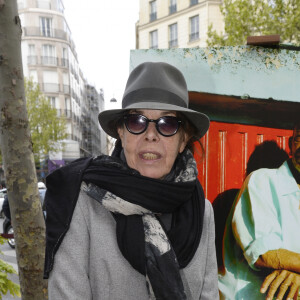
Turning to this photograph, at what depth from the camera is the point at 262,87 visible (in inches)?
81.5

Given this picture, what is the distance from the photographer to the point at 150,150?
144 centimetres

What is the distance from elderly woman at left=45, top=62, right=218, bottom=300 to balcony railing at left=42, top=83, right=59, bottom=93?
3371cm

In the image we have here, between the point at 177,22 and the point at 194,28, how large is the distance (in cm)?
155

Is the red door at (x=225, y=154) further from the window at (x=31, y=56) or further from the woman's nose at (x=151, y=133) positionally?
the window at (x=31, y=56)

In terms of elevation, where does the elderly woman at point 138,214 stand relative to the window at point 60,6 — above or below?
below

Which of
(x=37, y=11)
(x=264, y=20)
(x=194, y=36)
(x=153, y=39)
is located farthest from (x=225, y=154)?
(x=37, y=11)

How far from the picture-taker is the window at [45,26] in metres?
34.8

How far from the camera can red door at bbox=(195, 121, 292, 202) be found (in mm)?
2100

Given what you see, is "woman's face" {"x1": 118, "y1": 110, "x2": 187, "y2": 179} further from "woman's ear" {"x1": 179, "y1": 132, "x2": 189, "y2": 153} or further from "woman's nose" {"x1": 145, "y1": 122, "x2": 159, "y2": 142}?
"woman's ear" {"x1": 179, "y1": 132, "x2": 189, "y2": 153}

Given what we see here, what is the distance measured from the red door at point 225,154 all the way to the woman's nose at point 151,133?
2.33 feet

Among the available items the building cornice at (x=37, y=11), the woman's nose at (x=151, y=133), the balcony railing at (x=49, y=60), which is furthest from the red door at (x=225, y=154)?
the building cornice at (x=37, y=11)

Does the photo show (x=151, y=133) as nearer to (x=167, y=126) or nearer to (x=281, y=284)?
(x=167, y=126)

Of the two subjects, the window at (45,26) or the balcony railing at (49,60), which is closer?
the balcony railing at (49,60)

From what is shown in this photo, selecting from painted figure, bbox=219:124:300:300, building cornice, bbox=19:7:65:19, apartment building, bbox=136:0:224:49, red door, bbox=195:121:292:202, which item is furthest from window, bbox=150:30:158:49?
painted figure, bbox=219:124:300:300
